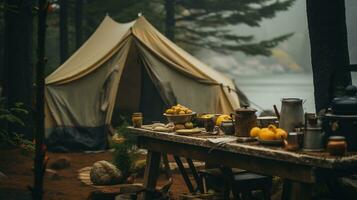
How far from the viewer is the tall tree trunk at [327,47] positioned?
21.6 ft

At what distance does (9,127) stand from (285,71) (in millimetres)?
71398

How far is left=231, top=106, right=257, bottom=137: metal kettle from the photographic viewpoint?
4.45 metres

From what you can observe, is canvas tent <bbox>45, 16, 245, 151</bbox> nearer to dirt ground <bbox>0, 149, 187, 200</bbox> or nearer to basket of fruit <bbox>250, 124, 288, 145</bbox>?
dirt ground <bbox>0, 149, 187, 200</bbox>

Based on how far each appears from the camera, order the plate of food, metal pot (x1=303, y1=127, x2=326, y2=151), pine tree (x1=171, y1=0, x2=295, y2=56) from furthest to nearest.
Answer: pine tree (x1=171, y1=0, x2=295, y2=56), the plate of food, metal pot (x1=303, y1=127, x2=326, y2=151)

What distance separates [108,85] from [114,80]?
17 centimetres

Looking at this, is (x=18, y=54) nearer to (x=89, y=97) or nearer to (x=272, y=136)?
(x=89, y=97)

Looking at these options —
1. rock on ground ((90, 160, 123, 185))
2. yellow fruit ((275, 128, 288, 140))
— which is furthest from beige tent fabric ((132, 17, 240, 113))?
yellow fruit ((275, 128, 288, 140))

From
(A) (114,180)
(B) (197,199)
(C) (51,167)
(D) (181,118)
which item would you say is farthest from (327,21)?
(C) (51,167)

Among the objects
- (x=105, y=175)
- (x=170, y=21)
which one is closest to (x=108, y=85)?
(x=105, y=175)

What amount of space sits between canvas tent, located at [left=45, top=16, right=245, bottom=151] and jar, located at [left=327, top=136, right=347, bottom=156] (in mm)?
7563

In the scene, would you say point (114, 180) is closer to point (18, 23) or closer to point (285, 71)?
point (18, 23)

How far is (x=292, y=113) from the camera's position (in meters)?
4.12

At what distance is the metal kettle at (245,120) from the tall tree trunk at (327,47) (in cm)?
244

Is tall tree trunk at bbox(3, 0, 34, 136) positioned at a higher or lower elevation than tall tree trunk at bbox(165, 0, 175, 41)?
lower
